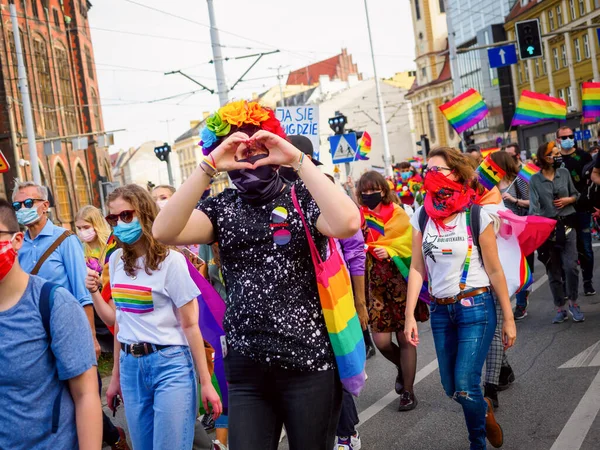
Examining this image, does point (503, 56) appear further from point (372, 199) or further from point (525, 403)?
point (525, 403)

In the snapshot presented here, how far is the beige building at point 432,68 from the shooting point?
95312 mm

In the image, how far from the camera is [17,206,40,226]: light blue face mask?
5836 mm

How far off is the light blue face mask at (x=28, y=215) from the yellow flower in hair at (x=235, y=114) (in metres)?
3.01

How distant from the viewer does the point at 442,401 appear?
6.81 metres

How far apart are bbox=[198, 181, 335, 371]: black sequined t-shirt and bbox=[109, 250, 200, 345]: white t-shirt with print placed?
1.03m

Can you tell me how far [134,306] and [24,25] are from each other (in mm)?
41410

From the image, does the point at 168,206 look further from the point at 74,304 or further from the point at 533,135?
the point at 533,135

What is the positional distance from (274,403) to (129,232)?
1.52m

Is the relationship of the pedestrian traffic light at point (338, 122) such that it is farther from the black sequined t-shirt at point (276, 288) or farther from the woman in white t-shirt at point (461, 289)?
the black sequined t-shirt at point (276, 288)

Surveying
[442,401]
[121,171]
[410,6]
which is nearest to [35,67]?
[442,401]

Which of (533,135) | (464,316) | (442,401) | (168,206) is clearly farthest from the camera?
(533,135)

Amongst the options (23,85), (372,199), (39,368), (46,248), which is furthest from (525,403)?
(23,85)

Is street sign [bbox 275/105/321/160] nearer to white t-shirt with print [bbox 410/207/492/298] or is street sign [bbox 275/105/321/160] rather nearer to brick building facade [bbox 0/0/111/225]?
white t-shirt with print [bbox 410/207/492/298]

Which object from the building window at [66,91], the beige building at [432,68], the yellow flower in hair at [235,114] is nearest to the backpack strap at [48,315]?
the yellow flower in hair at [235,114]
